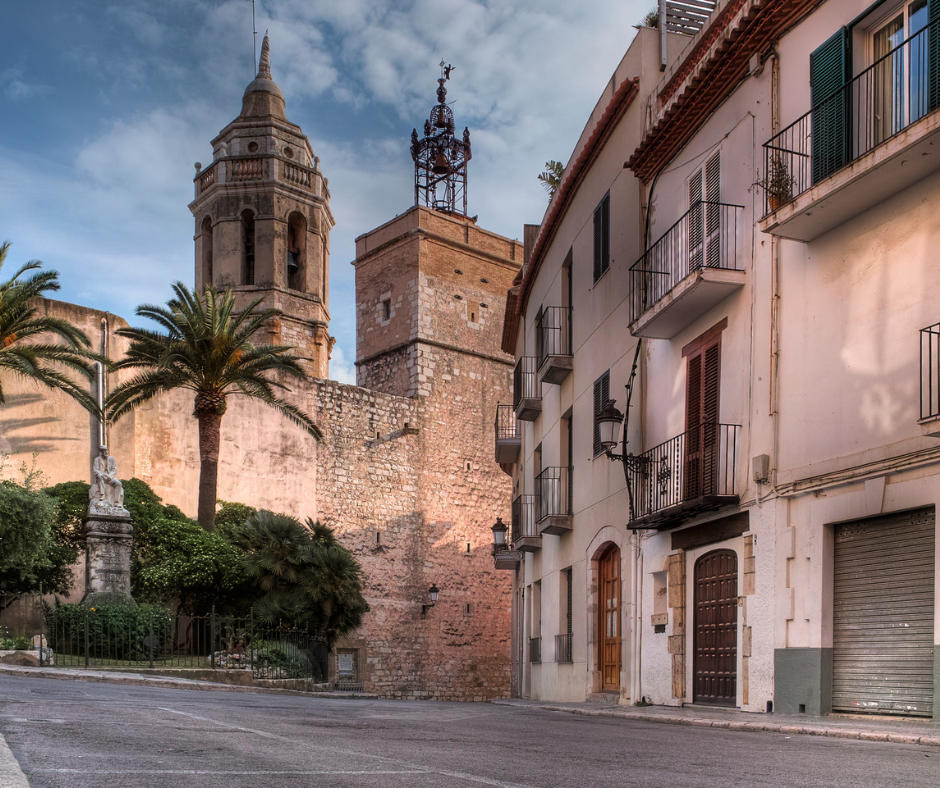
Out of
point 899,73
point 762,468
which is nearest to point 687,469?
point 762,468

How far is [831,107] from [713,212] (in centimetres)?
295

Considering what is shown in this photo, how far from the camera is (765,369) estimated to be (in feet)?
37.9

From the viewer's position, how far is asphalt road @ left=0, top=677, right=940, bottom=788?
465 cm

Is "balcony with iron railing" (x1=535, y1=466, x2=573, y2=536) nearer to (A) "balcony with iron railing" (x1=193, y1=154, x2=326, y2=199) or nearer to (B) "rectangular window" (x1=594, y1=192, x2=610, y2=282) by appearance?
(B) "rectangular window" (x1=594, y1=192, x2=610, y2=282)

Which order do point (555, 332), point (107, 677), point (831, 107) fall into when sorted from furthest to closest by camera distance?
1. point (555, 332)
2. point (107, 677)
3. point (831, 107)

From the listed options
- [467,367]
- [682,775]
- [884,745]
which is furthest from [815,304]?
[467,367]

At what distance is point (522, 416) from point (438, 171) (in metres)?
23.9

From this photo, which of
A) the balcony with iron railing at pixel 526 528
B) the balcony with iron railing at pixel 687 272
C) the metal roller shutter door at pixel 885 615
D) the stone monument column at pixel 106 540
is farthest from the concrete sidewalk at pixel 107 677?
the metal roller shutter door at pixel 885 615

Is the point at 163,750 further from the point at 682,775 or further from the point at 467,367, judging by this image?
the point at 467,367

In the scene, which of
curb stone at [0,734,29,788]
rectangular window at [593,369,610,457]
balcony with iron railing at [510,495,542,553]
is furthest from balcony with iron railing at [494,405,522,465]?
curb stone at [0,734,29,788]

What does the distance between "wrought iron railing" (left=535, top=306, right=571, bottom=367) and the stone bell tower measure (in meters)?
22.4

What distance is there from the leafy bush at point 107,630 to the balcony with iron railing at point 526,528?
7362 mm

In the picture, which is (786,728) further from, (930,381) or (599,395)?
(599,395)

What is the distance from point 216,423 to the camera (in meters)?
27.8
